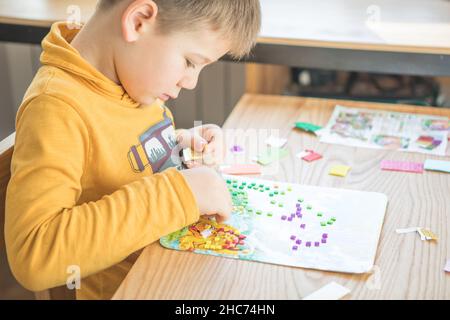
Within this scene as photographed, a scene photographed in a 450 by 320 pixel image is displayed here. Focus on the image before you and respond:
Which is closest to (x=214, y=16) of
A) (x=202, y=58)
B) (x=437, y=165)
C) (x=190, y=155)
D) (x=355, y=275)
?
(x=202, y=58)

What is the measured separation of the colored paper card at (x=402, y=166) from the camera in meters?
1.11

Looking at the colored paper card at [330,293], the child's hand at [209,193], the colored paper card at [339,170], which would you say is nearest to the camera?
the colored paper card at [330,293]

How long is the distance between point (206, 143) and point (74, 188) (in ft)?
1.14

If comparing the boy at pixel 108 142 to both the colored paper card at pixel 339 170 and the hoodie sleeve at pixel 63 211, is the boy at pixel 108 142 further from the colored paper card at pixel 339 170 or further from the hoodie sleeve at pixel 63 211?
the colored paper card at pixel 339 170

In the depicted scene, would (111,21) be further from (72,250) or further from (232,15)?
(72,250)

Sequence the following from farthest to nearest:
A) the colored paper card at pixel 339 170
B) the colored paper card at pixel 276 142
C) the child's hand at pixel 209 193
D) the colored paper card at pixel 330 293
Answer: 1. the colored paper card at pixel 276 142
2. the colored paper card at pixel 339 170
3. the child's hand at pixel 209 193
4. the colored paper card at pixel 330 293

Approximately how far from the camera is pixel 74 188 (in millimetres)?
831

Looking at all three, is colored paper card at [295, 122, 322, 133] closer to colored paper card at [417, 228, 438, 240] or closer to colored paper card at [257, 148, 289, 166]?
colored paper card at [257, 148, 289, 166]

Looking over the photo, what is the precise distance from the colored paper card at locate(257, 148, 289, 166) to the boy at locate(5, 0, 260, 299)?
0.66ft

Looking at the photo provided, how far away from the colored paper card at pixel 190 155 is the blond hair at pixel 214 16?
0.23 m

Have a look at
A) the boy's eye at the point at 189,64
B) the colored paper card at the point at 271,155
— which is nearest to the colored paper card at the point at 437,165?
the colored paper card at the point at 271,155

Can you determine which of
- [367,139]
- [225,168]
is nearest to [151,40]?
[225,168]

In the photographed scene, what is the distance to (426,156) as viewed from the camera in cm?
117

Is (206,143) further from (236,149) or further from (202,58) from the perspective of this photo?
(202,58)
